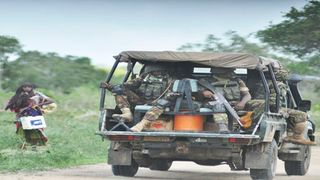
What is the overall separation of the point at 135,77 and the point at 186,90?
150cm

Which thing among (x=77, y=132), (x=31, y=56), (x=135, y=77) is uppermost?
(x=135, y=77)

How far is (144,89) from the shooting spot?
15.2m

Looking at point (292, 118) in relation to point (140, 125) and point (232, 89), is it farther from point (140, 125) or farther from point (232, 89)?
point (140, 125)

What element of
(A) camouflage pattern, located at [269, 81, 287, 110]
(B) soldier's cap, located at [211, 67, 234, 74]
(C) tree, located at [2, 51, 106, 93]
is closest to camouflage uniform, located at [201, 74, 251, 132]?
(B) soldier's cap, located at [211, 67, 234, 74]

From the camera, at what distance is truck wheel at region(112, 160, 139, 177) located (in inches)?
601

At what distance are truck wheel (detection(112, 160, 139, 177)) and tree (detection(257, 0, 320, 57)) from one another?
18131 millimetres

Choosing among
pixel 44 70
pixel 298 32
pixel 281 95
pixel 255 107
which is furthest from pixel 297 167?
pixel 44 70

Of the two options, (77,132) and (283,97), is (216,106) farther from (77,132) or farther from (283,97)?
(77,132)

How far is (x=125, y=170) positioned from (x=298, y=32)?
1896cm

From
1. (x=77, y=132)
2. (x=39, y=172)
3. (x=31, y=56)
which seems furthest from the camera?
(x=31, y=56)

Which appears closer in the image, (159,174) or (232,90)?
(232,90)

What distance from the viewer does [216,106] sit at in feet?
46.4

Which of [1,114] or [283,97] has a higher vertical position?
[283,97]

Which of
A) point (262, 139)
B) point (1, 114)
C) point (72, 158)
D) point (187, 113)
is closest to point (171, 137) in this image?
point (187, 113)
